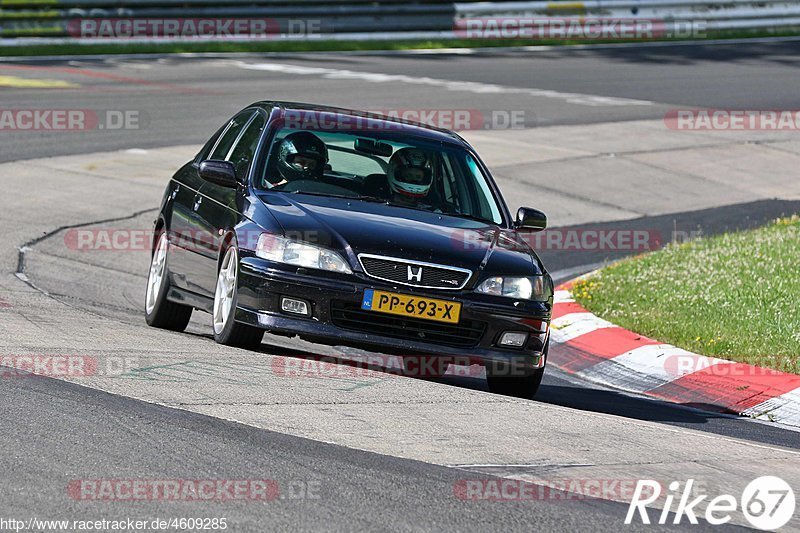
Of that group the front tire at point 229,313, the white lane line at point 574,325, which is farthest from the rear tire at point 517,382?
the white lane line at point 574,325

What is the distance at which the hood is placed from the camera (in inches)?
315

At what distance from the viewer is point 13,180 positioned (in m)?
15.3

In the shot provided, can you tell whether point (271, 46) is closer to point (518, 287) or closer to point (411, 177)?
point (411, 177)

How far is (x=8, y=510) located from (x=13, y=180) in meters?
11.0

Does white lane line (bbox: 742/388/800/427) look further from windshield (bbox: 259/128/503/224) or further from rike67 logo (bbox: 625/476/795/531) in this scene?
rike67 logo (bbox: 625/476/795/531)

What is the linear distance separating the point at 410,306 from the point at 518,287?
2.19 ft

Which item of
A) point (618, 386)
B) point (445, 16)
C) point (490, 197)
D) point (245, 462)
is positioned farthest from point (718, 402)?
point (445, 16)

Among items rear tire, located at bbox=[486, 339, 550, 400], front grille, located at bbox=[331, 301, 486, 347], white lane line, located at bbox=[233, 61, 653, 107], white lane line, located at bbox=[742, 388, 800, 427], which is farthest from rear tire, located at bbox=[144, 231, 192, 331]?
white lane line, located at bbox=[233, 61, 653, 107]

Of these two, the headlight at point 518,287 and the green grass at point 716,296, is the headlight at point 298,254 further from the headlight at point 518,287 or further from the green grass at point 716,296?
the green grass at point 716,296

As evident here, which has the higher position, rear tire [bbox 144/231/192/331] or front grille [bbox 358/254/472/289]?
front grille [bbox 358/254/472/289]

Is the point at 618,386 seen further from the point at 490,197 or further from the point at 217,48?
the point at 217,48

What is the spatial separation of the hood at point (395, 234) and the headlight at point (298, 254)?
0.04 metres

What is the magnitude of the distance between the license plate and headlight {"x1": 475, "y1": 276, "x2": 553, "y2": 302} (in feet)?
0.67

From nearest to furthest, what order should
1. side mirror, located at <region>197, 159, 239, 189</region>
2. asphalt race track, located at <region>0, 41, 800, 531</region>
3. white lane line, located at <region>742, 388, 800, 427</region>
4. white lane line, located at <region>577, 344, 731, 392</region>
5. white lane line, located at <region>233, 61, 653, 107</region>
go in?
asphalt race track, located at <region>0, 41, 800, 531</region> → white lane line, located at <region>742, 388, 800, 427</region> → side mirror, located at <region>197, 159, 239, 189</region> → white lane line, located at <region>577, 344, 731, 392</region> → white lane line, located at <region>233, 61, 653, 107</region>
